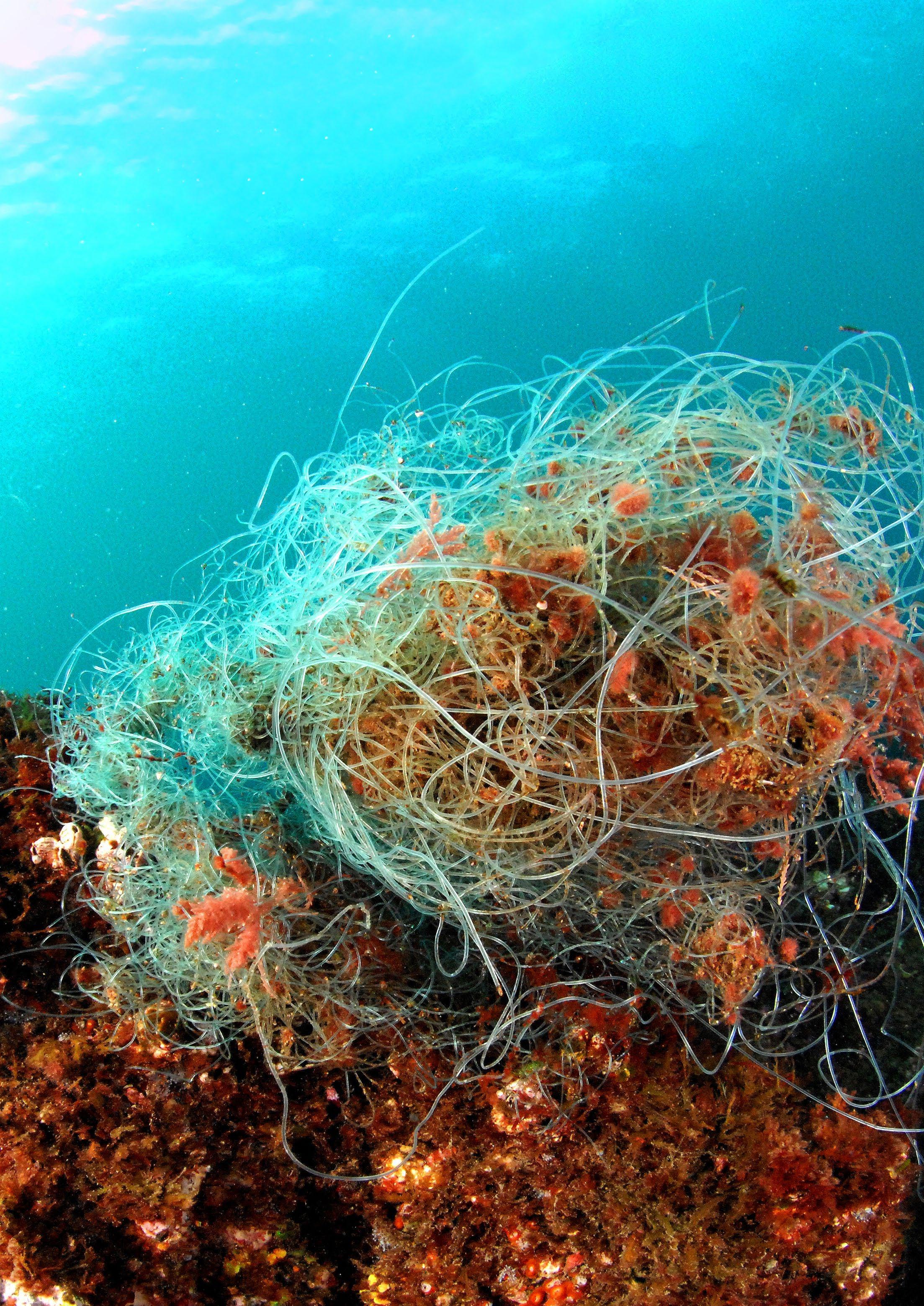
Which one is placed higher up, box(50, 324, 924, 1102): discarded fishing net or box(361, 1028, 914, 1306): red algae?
box(50, 324, 924, 1102): discarded fishing net

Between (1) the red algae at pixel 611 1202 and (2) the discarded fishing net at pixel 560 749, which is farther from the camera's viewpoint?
(1) the red algae at pixel 611 1202

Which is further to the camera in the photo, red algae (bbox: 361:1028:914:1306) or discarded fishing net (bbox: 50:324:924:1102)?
red algae (bbox: 361:1028:914:1306)

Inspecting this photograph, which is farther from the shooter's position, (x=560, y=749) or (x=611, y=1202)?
(x=611, y=1202)

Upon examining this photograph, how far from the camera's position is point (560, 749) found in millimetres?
2152

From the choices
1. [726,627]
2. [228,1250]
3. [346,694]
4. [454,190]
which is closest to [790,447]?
[726,627]

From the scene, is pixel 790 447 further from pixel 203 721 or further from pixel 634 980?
pixel 203 721

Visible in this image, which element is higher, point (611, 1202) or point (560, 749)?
point (560, 749)

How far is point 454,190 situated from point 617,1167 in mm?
17562

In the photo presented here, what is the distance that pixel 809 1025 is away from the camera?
9.00 feet

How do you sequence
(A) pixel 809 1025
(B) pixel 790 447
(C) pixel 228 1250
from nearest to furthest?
(C) pixel 228 1250, (B) pixel 790 447, (A) pixel 809 1025

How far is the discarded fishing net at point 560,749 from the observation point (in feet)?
6.90

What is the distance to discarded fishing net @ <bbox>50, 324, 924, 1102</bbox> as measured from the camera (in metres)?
2.10

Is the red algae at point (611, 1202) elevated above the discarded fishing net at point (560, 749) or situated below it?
below

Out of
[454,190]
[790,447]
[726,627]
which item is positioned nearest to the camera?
[726,627]
